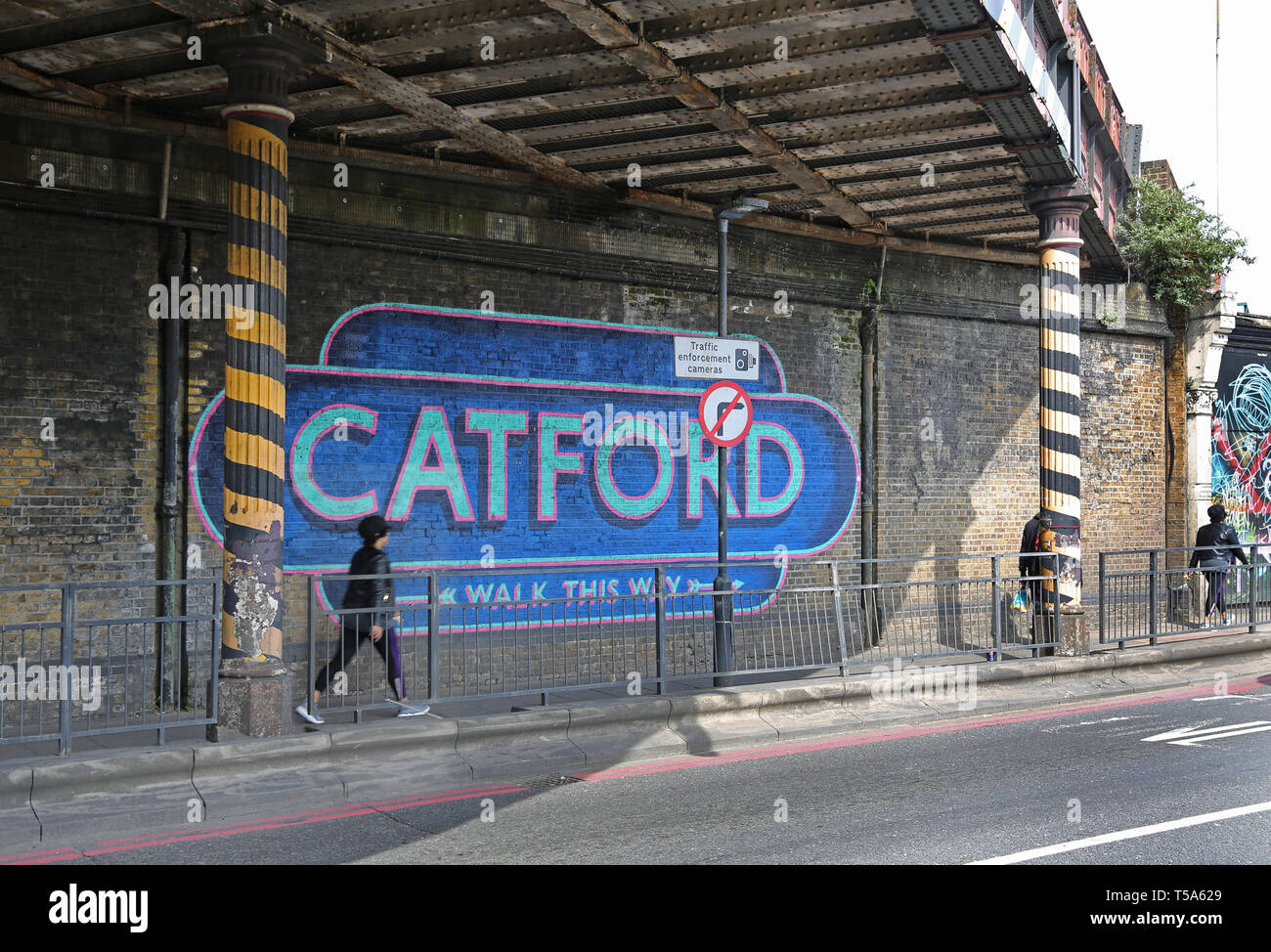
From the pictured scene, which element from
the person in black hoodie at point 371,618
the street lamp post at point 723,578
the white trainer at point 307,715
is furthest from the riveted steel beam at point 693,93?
the white trainer at point 307,715

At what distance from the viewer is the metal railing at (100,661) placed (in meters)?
7.41

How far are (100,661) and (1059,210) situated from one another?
11.2 meters

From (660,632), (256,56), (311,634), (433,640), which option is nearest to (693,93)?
(256,56)

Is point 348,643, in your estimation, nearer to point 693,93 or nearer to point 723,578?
point 723,578

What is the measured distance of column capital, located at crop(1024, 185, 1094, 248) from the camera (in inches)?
511

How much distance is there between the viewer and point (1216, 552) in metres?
15.9

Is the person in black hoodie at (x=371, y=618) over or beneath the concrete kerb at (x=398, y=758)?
over

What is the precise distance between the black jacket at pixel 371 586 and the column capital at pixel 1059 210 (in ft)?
28.5

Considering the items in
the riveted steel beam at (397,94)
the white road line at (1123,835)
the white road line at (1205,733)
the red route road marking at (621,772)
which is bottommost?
the red route road marking at (621,772)

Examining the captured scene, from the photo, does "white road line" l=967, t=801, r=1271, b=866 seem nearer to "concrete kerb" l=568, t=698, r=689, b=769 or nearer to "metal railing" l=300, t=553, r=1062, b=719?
"concrete kerb" l=568, t=698, r=689, b=769
